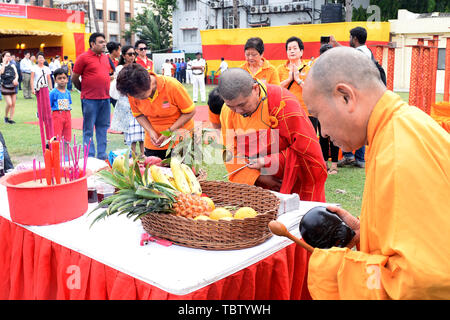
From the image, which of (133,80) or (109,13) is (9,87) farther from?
(109,13)

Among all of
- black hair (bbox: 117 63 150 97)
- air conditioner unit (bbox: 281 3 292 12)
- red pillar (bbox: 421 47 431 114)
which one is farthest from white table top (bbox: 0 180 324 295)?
air conditioner unit (bbox: 281 3 292 12)

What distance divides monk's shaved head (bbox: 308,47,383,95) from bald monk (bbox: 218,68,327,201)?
141 cm

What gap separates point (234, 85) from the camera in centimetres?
260

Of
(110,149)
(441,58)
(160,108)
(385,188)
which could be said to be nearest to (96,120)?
(110,149)

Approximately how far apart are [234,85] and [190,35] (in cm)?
3421

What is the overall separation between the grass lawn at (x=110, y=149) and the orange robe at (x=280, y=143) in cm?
→ 28

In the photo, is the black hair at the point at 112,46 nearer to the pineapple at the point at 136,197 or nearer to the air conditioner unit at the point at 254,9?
the pineapple at the point at 136,197

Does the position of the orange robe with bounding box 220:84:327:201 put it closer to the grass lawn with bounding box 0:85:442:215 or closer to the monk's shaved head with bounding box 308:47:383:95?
the grass lawn with bounding box 0:85:442:215

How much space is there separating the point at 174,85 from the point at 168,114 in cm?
27

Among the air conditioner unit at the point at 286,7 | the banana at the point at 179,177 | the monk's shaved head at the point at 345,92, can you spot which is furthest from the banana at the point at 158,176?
the air conditioner unit at the point at 286,7

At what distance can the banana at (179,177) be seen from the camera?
7.27 ft

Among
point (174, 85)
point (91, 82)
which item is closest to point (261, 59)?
point (174, 85)

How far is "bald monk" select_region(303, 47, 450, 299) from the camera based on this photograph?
1.06 meters

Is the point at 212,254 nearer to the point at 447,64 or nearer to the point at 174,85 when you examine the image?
the point at 174,85
